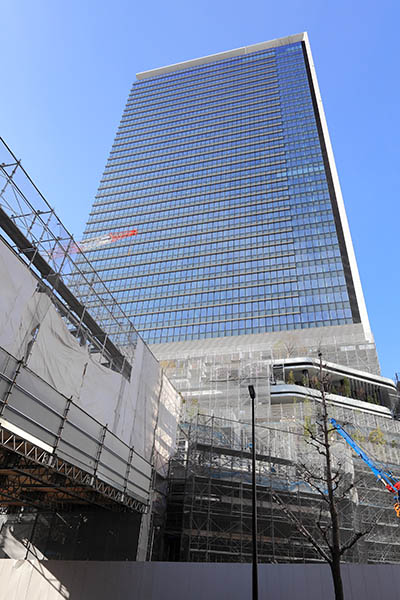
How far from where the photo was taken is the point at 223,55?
130875mm

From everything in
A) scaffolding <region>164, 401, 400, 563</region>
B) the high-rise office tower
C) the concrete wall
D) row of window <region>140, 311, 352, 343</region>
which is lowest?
the concrete wall

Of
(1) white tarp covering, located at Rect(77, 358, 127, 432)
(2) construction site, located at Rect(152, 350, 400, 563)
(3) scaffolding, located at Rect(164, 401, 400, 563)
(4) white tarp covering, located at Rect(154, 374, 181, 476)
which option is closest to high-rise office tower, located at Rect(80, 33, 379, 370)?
(2) construction site, located at Rect(152, 350, 400, 563)

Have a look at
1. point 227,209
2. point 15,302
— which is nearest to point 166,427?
point 15,302

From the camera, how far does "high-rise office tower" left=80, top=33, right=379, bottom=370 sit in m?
76.7

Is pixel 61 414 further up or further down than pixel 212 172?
further down

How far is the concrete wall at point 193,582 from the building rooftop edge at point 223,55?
475 feet

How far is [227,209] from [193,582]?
85.4 m

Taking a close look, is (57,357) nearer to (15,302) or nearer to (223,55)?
(15,302)

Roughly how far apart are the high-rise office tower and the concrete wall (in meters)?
52.7

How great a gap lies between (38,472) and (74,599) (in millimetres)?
5435

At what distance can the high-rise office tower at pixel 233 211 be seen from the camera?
7669 cm

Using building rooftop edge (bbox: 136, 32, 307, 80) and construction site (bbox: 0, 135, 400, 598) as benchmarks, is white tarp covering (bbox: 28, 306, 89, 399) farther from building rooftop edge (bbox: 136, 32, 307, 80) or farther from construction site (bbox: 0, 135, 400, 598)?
building rooftop edge (bbox: 136, 32, 307, 80)

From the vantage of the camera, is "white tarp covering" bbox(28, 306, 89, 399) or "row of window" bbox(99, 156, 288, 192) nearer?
"white tarp covering" bbox(28, 306, 89, 399)

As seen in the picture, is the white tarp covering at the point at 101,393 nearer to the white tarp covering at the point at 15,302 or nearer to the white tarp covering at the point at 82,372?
the white tarp covering at the point at 82,372
